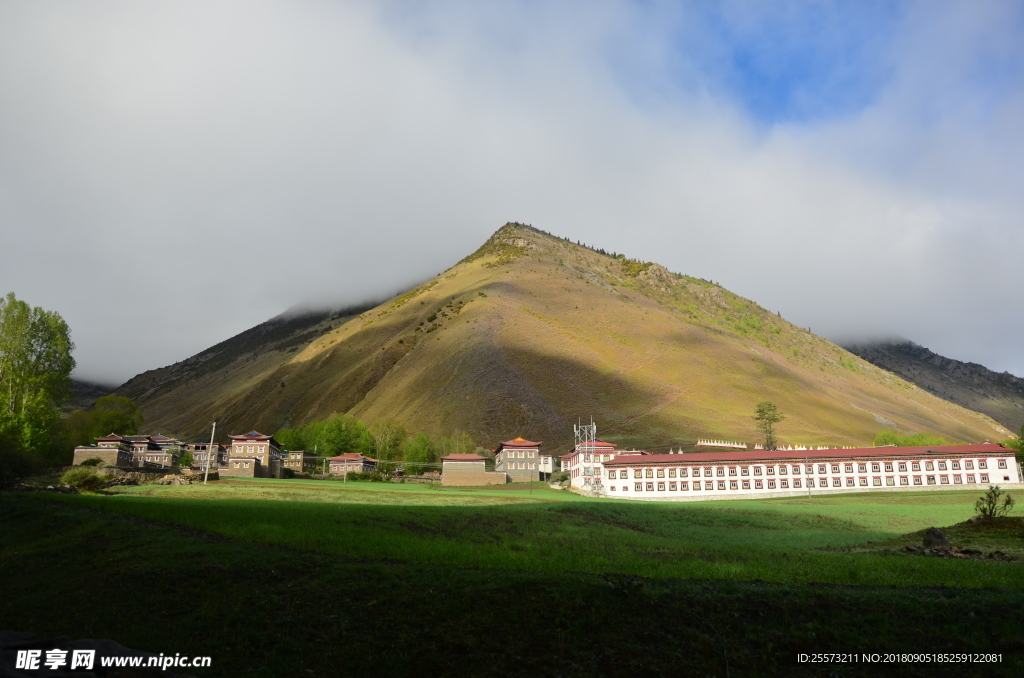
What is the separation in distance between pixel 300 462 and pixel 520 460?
48.2 m

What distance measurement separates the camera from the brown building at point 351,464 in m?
117

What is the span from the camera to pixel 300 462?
134m

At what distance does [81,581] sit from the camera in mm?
19656

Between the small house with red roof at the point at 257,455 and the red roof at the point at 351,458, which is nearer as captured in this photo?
the small house with red roof at the point at 257,455

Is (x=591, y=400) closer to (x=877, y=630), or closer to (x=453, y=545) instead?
(x=453, y=545)

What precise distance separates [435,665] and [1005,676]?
37.4 feet

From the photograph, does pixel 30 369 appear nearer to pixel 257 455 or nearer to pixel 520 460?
pixel 257 455

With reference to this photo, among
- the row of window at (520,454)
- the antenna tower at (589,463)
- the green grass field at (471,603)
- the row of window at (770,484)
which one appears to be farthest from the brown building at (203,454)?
the green grass field at (471,603)

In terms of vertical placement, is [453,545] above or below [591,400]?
below

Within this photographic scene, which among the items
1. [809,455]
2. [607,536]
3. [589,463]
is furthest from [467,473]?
[607,536]

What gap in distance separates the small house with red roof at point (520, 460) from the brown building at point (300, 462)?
41305 millimetres

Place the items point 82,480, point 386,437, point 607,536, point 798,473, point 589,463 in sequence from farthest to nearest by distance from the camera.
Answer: point 386,437
point 589,463
point 798,473
point 82,480
point 607,536

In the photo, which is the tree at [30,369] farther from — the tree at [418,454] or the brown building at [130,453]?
the tree at [418,454]

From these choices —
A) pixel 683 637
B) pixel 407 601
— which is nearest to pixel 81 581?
pixel 407 601
